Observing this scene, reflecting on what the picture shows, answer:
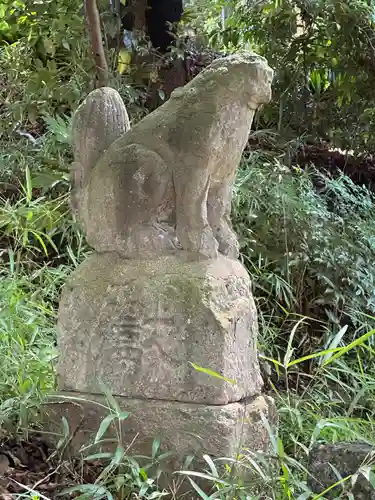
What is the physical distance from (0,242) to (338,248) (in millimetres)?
1898

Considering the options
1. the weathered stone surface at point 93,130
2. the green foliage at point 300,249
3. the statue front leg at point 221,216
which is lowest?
the green foliage at point 300,249

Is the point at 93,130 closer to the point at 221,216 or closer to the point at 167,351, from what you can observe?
the point at 221,216

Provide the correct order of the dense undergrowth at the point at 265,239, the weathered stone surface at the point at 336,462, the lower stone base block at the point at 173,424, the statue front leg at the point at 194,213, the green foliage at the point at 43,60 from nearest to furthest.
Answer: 1. the weathered stone surface at the point at 336,462
2. the lower stone base block at the point at 173,424
3. the statue front leg at the point at 194,213
4. the dense undergrowth at the point at 265,239
5. the green foliage at the point at 43,60

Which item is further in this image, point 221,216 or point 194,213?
point 221,216

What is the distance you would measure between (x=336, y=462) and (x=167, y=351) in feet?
1.93

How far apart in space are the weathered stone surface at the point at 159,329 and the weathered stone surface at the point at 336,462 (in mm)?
398

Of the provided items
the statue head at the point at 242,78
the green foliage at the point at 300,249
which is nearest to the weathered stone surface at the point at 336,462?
the statue head at the point at 242,78

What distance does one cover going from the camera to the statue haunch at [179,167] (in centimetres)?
196

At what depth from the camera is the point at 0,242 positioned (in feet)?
13.2

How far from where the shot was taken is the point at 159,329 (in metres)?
1.96

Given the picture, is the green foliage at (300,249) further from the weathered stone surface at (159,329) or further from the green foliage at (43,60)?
the weathered stone surface at (159,329)

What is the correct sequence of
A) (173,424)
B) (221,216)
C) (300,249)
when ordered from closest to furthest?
(173,424)
(221,216)
(300,249)

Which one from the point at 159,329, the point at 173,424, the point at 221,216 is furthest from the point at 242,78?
the point at 173,424

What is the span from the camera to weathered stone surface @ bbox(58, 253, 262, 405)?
1.91 meters
